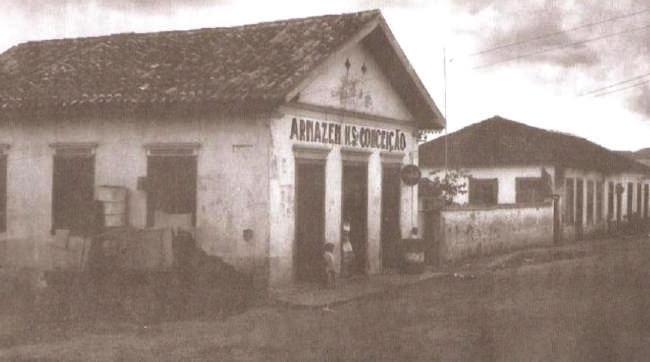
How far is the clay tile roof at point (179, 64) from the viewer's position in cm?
1639

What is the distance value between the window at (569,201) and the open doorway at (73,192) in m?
21.1

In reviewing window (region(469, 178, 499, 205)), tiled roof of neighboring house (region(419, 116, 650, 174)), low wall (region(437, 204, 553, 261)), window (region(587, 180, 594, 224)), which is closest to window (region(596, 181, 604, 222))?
tiled roof of neighboring house (region(419, 116, 650, 174))

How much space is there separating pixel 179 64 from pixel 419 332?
865 centimetres

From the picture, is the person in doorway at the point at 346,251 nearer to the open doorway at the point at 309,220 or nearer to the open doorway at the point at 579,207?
the open doorway at the point at 309,220

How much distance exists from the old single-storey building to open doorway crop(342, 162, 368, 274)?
0.11 ft

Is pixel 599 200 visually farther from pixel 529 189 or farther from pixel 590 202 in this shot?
pixel 529 189

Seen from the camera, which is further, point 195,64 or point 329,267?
point 195,64

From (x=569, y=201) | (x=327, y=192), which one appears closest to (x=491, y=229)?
(x=327, y=192)

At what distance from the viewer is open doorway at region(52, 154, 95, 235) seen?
17.9 meters

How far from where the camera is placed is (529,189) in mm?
33656

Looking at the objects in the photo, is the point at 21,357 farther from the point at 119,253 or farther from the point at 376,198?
the point at 376,198

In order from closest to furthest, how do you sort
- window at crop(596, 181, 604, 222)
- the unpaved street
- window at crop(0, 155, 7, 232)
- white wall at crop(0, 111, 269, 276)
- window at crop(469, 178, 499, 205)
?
the unpaved street, white wall at crop(0, 111, 269, 276), window at crop(0, 155, 7, 232), window at crop(469, 178, 499, 205), window at crop(596, 181, 604, 222)

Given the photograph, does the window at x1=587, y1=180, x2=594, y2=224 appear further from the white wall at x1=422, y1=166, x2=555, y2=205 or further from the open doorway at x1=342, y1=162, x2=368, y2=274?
the open doorway at x1=342, y1=162, x2=368, y2=274

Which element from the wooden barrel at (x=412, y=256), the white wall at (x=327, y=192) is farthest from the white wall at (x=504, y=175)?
the wooden barrel at (x=412, y=256)
